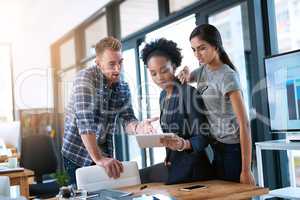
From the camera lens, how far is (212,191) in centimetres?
171

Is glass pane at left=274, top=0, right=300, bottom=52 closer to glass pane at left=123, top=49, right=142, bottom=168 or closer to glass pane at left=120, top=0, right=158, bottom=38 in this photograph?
glass pane at left=120, top=0, right=158, bottom=38

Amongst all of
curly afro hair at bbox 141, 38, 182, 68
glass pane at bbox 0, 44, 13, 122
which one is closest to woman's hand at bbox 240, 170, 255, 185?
curly afro hair at bbox 141, 38, 182, 68

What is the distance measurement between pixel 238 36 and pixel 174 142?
141cm

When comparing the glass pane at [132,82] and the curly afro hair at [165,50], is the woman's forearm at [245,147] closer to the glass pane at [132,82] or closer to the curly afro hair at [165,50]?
the curly afro hair at [165,50]

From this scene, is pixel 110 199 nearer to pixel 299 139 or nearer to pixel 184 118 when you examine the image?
pixel 184 118

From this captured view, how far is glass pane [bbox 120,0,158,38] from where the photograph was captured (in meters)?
4.25

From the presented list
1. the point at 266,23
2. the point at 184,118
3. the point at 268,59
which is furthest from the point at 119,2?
the point at 184,118

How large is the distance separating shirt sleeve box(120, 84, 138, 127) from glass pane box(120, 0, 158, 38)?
73.5 inches

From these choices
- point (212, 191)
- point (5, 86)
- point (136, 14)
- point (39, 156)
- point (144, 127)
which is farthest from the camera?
point (5, 86)

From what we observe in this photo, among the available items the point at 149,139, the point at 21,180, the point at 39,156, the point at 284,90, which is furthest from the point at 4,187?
the point at 39,156

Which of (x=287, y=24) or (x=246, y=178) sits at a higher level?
(x=287, y=24)

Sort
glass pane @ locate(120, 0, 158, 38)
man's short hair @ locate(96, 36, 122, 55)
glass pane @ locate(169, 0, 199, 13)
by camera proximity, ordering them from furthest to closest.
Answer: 1. glass pane @ locate(120, 0, 158, 38)
2. glass pane @ locate(169, 0, 199, 13)
3. man's short hair @ locate(96, 36, 122, 55)

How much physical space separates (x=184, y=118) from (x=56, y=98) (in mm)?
5769

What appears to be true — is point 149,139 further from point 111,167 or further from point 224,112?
point 224,112
